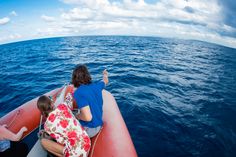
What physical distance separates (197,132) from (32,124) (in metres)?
4.65

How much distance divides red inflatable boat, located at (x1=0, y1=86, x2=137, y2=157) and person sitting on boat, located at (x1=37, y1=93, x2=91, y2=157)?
38 cm

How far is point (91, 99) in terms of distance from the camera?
270 centimetres

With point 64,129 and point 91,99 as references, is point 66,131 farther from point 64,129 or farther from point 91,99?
point 91,99

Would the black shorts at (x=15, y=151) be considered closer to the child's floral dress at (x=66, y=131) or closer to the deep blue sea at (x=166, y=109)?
the child's floral dress at (x=66, y=131)

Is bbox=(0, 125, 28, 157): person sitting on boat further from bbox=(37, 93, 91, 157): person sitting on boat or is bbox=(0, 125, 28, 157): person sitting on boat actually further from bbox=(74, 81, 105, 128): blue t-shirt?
bbox=(74, 81, 105, 128): blue t-shirt

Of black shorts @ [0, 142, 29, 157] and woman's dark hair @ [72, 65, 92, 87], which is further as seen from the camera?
black shorts @ [0, 142, 29, 157]

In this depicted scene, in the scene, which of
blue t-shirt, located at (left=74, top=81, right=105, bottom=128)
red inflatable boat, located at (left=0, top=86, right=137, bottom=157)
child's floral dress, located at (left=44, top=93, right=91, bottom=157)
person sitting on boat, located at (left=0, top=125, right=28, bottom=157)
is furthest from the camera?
person sitting on boat, located at (left=0, top=125, right=28, bottom=157)

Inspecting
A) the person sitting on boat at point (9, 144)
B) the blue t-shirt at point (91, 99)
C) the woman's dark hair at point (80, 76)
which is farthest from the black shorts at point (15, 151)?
the woman's dark hair at point (80, 76)

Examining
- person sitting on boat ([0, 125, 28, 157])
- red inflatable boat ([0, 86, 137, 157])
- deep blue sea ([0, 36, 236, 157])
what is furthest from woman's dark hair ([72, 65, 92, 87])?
deep blue sea ([0, 36, 236, 157])

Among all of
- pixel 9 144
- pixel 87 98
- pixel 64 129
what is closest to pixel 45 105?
pixel 64 129

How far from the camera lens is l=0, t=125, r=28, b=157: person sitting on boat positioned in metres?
3.09

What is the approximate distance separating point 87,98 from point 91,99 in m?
0.09

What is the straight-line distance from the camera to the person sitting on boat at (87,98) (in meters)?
2.57

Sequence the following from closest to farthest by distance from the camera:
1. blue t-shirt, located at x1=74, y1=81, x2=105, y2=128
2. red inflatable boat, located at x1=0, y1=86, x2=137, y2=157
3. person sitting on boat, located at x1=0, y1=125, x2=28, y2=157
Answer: blue t-shirt, located at x1=74, y1=81, x2=105, y2=128 → red inflatable boat, located at x1=0, y1=86, x2=137, y2=157 → person sitting on boat, located at x1=0, y1=125, x2=28, y2=157
